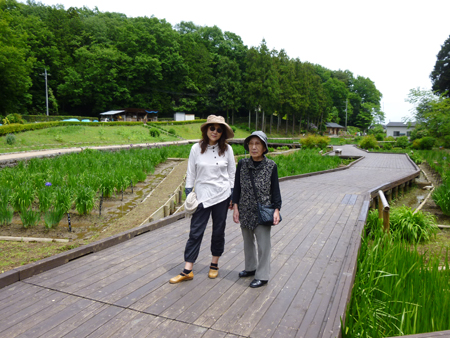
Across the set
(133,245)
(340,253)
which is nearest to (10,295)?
(133,245)

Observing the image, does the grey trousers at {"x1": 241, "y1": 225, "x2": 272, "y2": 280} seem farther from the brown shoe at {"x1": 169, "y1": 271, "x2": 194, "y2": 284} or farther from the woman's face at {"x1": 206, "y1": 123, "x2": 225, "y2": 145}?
the woman's face at {"x1": 206, "y1": 123, "x2": 225, "y2": 145}

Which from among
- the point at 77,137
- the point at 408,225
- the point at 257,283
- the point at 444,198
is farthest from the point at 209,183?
the point at 77,137

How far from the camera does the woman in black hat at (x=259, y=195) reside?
2869 millimetres

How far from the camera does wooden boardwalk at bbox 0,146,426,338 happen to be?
2.25m

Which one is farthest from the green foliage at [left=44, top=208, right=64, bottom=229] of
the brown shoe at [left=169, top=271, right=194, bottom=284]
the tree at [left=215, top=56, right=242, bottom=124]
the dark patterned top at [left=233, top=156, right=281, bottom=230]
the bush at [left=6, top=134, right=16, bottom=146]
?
the tree at [left=215, top=56, right=242, bottom=124]

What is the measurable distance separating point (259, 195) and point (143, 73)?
47.0m

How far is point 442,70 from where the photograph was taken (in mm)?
40500

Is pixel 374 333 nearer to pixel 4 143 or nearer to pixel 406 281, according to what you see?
pixel 406 281

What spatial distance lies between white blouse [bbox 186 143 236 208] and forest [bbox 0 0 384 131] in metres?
40.3

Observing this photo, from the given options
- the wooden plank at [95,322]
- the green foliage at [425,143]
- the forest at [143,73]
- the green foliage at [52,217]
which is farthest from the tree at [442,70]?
the wooden plank at [95,322]

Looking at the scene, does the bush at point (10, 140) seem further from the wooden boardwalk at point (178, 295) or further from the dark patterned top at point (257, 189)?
Answer: the dark patterned top at point (257, 189)

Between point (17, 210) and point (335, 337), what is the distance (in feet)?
19.3

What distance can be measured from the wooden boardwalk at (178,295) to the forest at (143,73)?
39814 millimetres

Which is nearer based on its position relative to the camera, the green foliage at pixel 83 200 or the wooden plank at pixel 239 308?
the wooden plank at pixel 239 308
